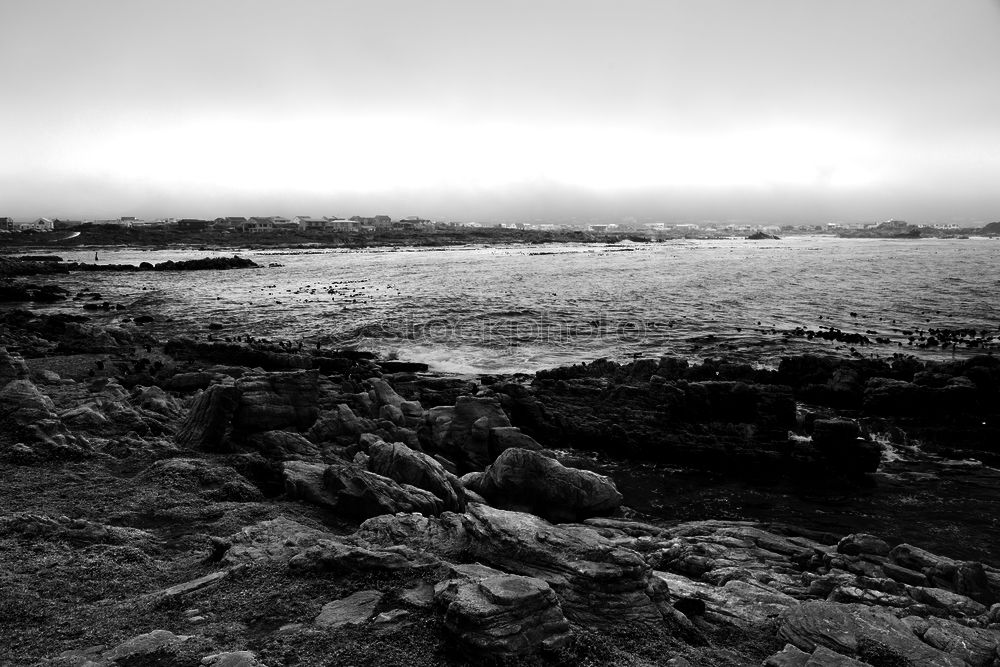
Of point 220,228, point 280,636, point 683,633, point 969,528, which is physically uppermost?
point 220,228

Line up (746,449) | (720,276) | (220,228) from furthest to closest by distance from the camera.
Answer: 1. (220,228)
2. (720,276)
3. (746,449)

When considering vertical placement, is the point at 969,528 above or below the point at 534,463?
below

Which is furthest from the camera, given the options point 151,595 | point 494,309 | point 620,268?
point 620,268

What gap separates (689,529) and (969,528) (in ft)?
17.6

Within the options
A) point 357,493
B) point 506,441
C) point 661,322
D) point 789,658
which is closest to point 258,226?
point 661,322

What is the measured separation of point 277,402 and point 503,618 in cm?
886

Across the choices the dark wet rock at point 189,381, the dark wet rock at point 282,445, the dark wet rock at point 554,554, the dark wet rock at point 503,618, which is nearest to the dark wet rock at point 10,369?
the dark wet rock at point 189,381

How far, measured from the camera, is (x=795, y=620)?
5742mm

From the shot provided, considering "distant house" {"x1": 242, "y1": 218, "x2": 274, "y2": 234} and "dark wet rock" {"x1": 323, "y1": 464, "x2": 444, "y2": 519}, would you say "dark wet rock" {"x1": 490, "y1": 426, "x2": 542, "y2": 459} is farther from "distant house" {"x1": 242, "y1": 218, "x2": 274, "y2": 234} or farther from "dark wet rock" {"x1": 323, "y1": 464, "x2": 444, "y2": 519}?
"distant house" {"x1": 242, "y1": 218, "x2": 274, "y2": 234}

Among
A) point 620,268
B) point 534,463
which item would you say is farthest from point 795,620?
point 620,268

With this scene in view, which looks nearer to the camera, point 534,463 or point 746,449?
point 534,463

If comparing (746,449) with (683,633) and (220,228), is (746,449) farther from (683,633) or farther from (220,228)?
(220,228)

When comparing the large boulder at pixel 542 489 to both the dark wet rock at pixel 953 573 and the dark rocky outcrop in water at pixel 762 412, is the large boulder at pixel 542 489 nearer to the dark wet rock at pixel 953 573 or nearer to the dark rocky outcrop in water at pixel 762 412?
the dark rocky outcrop in water at pixel 762 412

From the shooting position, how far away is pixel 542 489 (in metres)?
9.68
